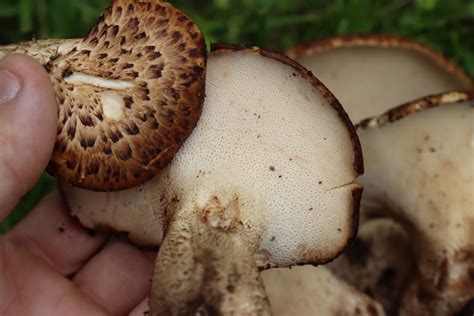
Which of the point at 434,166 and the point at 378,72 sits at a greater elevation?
the point at 378,72

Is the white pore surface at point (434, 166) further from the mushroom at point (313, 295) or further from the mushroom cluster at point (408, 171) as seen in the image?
the mushroom at point (313, 295)

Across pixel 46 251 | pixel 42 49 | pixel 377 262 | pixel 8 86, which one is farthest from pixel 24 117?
pixel 377 262

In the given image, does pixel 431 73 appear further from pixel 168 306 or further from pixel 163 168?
pixel 168 306

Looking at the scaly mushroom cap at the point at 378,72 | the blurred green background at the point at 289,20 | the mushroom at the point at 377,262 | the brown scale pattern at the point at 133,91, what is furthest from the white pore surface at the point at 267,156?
the blurred green background at the point at 289,20

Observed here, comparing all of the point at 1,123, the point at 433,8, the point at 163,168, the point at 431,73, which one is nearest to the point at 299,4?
the point at 433,8

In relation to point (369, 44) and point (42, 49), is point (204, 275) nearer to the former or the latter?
point (42, 49)

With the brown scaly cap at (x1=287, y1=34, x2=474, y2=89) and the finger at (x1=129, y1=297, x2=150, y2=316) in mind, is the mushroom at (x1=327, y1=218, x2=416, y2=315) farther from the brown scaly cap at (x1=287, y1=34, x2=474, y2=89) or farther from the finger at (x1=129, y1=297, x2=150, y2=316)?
the finger at (x1=129, y1=297, x2=150, y2=316)
